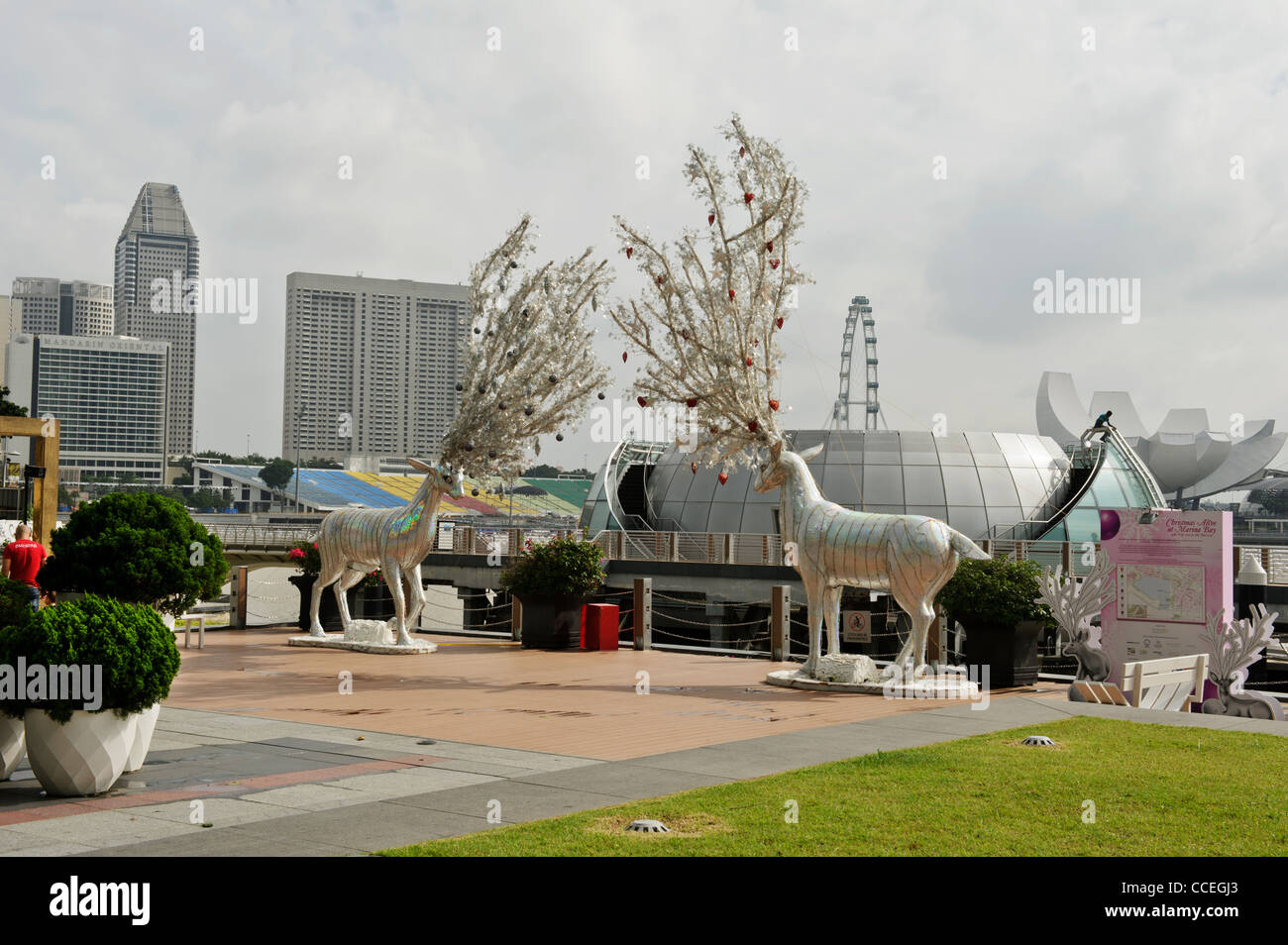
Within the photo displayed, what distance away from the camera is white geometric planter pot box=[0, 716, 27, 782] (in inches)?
361

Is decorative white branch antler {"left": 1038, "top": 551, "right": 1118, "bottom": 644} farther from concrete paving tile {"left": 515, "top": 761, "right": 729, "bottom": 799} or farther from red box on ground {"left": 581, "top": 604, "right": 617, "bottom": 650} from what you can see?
red box on ground {"left": 581, "top": 604, "right": 617, "bottom": 650}

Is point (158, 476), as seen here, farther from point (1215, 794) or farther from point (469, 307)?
point (1215, 794)

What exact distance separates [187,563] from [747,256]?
10.1 m

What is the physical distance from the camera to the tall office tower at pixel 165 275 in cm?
15762

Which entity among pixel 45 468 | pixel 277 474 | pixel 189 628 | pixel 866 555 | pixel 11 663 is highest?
pixel 277 474

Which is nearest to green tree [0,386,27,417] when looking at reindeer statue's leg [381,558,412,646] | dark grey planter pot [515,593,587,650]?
reindeer statue's leg [381,558,412,646]

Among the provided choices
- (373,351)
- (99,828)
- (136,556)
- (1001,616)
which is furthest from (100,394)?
(99,828)

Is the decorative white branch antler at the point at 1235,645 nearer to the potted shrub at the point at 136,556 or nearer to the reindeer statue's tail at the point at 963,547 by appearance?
the reindeer statue's tail at the point at 963,547

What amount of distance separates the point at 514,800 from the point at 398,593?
1293 cm

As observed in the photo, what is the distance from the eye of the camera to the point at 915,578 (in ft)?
52.0

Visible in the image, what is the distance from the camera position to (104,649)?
8.74m

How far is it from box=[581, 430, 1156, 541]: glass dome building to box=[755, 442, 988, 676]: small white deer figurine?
1984 cm

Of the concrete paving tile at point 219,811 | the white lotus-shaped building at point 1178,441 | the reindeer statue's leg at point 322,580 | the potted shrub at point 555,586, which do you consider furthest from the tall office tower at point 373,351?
the concrete paving tile at point 219,811

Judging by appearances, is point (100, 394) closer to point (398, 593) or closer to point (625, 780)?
point (398, 593)
